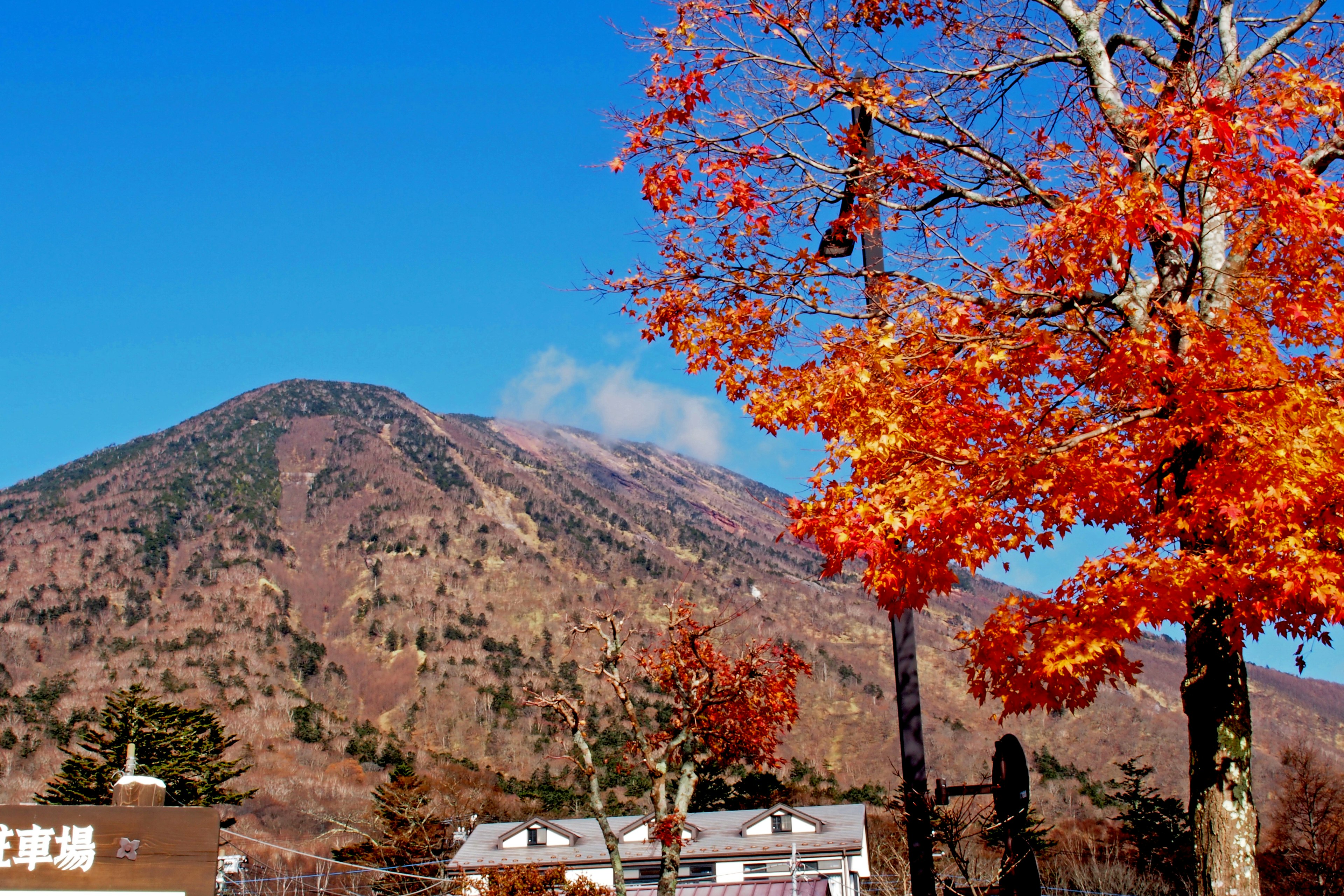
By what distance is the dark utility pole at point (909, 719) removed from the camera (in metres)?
7.85

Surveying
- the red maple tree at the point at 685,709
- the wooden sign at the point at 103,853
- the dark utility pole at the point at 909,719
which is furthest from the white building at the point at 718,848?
the wooden sign at the point at 103,853

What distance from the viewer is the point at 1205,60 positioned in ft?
26.4

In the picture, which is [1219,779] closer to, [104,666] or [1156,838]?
[1156,838]

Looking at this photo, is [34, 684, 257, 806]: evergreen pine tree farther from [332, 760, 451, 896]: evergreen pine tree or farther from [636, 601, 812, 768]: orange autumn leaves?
[636, 601, 812, 768]: orange autumn leaves

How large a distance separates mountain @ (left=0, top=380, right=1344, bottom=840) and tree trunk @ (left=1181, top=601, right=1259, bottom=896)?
2194 inches

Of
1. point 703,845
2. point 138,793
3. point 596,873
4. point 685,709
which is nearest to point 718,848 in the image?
point 703,845

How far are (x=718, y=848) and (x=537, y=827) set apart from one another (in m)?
8.13

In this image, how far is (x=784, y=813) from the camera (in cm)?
4312

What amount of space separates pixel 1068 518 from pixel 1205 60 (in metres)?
3.60

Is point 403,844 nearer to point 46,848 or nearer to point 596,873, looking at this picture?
point 596,873

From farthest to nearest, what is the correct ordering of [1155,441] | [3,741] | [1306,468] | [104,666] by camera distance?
[104,666] < [3,741] < [1155,441] < [1306,468]

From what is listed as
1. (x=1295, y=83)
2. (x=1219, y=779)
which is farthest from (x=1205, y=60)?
(x=1219, y=779)

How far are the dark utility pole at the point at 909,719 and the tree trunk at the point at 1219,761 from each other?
1.79 meters

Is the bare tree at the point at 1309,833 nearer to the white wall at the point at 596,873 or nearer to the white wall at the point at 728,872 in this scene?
the white wall at the point at 728,872
